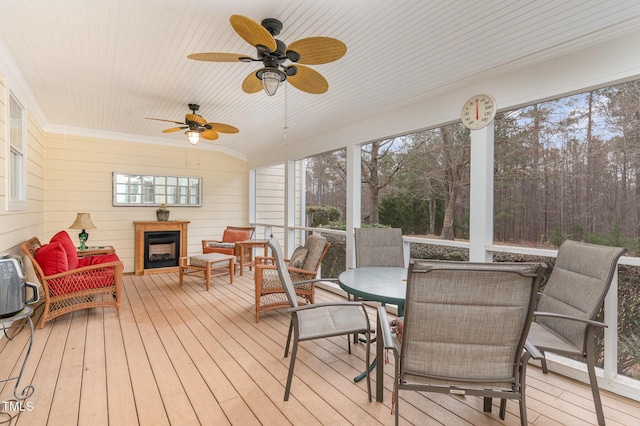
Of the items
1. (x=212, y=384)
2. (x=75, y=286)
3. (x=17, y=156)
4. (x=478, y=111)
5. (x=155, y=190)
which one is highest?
(x=478, y=111)

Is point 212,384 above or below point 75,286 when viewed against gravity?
below

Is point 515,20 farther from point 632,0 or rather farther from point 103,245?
point 103,245

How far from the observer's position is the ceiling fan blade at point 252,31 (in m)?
1.73

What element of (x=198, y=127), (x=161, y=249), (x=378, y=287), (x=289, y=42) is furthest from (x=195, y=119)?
(x=161, y=249)

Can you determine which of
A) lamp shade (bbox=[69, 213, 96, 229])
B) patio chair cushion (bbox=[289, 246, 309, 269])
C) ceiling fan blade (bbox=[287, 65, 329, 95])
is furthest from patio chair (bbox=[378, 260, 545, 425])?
lamp shade (bbox=[69, 213, 96, 229])

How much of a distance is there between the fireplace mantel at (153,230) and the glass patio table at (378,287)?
15.4ft

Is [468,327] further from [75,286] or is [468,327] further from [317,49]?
[75,286]

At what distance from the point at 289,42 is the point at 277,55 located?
1.35 feet

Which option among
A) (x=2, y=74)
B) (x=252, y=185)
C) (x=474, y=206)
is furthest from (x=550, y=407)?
(x=252, y=185)

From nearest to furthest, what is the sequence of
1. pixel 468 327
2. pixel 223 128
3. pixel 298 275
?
pixel 468 327 < pixel 298 275 < pixel 223 128

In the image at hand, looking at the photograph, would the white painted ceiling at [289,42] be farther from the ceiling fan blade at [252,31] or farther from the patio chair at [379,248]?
the patio chair at [379,248]

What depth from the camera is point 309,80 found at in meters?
2.55

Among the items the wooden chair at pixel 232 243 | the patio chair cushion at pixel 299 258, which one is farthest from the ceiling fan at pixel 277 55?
the wooden chair at pixel 232 243

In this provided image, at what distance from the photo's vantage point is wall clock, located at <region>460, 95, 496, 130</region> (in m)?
3.01
